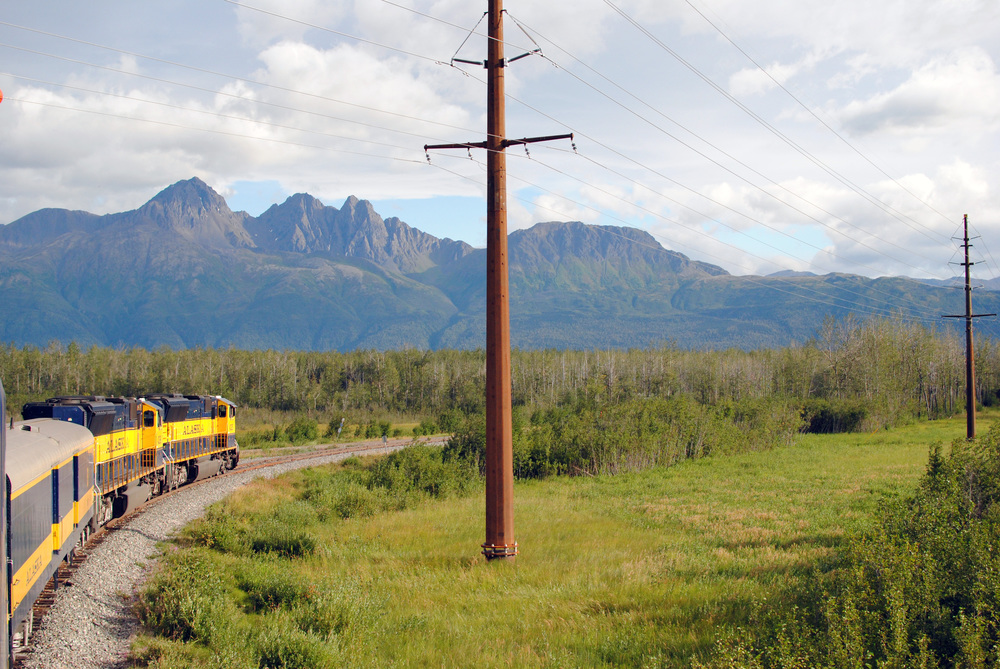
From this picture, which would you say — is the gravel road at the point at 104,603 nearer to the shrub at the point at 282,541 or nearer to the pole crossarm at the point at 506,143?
the shrub at the point at 282,541

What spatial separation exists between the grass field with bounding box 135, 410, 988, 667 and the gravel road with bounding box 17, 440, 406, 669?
2.51 feet

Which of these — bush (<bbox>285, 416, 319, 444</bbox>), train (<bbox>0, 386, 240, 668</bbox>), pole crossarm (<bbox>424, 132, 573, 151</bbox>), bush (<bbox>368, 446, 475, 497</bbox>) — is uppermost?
pole crossarm (<bbox>424, 132, 573, 151</bbox>)

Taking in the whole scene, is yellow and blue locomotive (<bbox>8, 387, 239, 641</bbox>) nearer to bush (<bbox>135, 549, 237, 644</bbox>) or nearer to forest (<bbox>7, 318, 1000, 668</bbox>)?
bush (<bbox>135, 549, 237, 644</bbox>)

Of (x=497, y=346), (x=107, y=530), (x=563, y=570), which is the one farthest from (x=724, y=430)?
(x=107, y=530)

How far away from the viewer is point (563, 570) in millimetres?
15195

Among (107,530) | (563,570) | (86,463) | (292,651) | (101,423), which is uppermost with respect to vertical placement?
(101,423)

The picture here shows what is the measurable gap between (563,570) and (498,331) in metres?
5.45

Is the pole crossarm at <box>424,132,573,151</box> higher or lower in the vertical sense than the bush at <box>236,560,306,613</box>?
higher

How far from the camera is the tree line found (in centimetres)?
8931

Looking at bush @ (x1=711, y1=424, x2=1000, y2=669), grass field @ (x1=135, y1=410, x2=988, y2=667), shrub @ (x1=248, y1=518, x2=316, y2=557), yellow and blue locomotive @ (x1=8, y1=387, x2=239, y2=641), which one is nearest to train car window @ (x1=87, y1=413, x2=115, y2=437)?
yellow and blue locomotive @ (x1=8, y1=387, x2=239, y2=641)

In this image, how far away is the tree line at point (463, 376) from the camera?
8931 cm

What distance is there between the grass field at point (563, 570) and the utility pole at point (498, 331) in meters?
1.10

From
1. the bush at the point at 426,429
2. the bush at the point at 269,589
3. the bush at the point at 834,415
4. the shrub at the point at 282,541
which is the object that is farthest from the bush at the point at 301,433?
A: the bush at the point at 834,415

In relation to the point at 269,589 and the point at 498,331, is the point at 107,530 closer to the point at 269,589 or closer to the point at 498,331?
the point at 269,589
